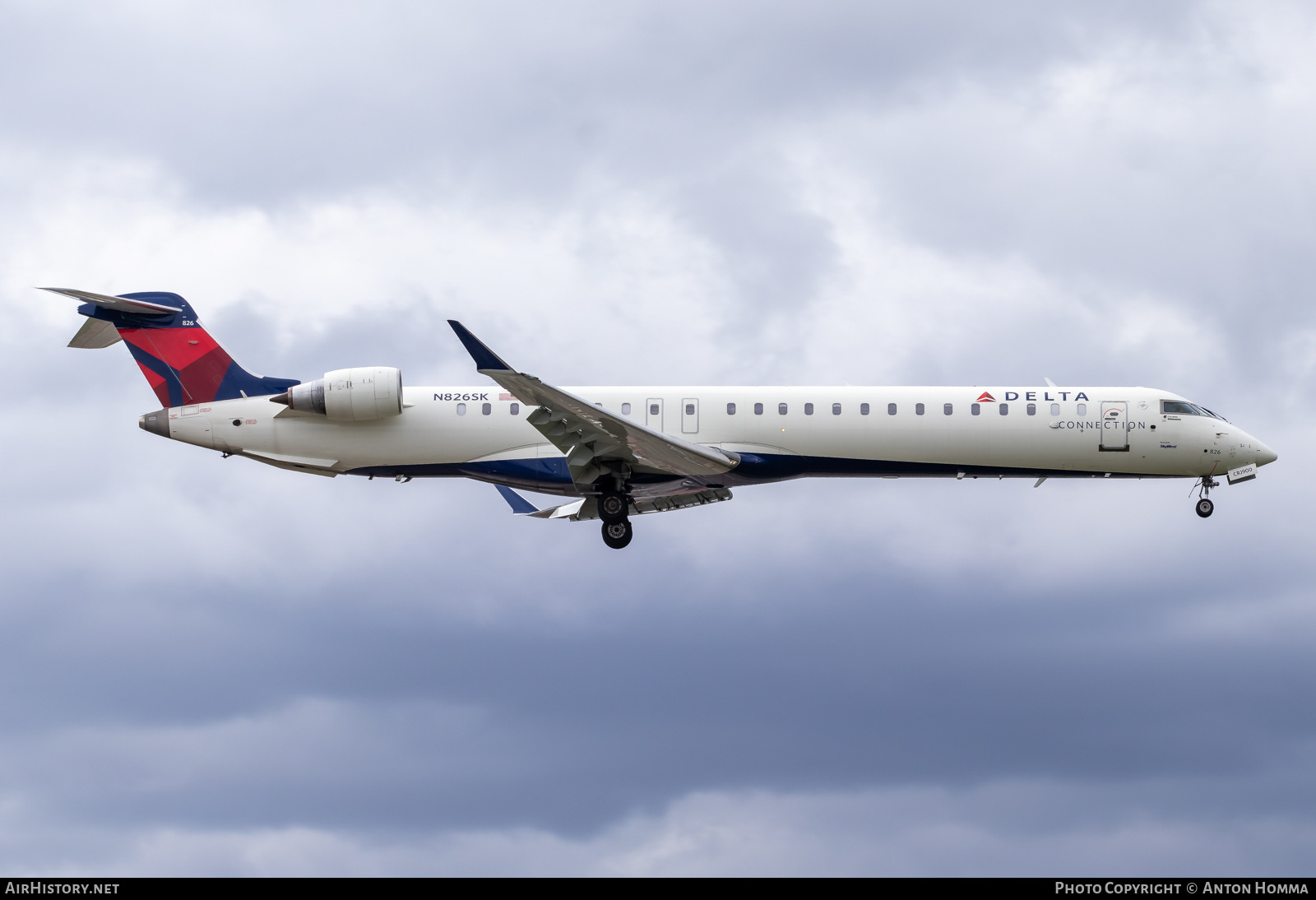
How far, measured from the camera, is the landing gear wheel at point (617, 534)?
35.1 meters

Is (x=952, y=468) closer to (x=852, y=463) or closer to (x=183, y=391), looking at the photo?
(x=852, y=463)

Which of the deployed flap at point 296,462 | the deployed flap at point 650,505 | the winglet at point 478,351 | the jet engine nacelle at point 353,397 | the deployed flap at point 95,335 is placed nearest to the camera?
the winglet at point 478,351

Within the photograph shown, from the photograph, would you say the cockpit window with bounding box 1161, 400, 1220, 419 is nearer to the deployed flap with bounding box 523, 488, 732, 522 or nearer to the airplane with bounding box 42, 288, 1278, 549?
the airplane with bounding box 42, 288, 1278, 549

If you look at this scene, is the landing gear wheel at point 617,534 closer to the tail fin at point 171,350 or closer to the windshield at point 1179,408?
the tail fin at point 171,350

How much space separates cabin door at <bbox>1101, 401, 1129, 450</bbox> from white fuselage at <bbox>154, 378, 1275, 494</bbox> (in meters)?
0.03

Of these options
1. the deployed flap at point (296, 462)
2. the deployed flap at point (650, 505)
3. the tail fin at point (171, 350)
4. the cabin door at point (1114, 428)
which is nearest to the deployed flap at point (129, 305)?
the tail fin at point (171, 350)

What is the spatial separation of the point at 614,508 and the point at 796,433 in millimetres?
4743

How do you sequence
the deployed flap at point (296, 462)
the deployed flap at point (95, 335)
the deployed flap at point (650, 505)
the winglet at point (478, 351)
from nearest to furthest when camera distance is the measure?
the winglet at point (478, 351) < the deployed flap at point (296, 462) < the deployed flap at point (95, 335) < the deployed flap at point (650, 505)

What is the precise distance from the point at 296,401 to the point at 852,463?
13.4 metres

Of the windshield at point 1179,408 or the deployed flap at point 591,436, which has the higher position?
the windshield at point 1179,408

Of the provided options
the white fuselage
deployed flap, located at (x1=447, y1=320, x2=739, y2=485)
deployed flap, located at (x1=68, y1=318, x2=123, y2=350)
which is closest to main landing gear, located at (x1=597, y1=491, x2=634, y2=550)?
deployed flap, located at (x1=447, y1=320, x2=739, y2=485)

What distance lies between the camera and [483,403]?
115 ft

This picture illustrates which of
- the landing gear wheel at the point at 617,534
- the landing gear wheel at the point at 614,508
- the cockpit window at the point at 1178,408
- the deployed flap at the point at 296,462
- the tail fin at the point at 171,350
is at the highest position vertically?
the tail fin at the point at 171,350

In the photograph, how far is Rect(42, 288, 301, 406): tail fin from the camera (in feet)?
118
